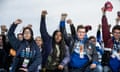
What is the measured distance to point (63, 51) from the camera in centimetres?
1046

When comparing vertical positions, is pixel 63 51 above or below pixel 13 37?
below

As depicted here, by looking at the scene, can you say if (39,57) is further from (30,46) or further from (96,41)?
(96,41)

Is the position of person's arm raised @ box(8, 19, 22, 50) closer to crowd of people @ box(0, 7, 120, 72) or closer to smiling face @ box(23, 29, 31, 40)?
crowd of people @ box(0, 7, 120, 72)

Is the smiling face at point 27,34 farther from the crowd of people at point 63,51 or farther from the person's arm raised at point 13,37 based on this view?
the person's arm raised at point 13,37

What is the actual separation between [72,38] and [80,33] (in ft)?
1.57

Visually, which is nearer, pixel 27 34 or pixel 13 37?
pixel 27 34

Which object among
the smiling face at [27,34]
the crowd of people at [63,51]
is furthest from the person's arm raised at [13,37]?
the smiling face at [27,34]

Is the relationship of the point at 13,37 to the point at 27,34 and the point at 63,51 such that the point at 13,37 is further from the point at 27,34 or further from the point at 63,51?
the point at 63,51

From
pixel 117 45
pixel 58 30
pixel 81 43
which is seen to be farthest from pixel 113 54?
pixel 58 30

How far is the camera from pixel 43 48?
36.6 feet

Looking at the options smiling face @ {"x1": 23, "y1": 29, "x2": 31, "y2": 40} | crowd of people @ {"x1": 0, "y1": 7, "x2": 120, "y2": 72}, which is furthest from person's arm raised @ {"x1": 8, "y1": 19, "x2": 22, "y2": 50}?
smiling face @ {"x1": 23, "y1": 29, "x2": 31, "y2": 40}

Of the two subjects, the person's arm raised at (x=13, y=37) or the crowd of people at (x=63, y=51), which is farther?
the person's arm raised at (x=13, y=37)

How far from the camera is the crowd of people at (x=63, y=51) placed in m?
9.80

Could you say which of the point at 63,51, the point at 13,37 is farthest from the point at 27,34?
the point at 63,51
